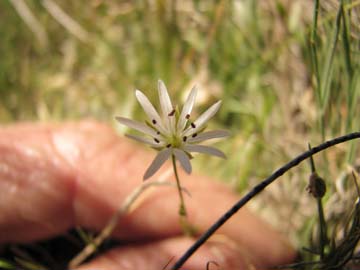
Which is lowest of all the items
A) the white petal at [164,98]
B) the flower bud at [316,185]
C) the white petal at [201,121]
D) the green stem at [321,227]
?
the green stem at [321,227]

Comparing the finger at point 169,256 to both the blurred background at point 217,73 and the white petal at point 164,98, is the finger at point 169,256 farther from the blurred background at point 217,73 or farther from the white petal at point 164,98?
the white petal at point 164,98

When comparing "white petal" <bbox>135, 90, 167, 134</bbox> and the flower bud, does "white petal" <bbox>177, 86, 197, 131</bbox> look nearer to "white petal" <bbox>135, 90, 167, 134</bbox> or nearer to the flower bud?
"white petal" <bbox>135, 90, 167, 134</bbox>

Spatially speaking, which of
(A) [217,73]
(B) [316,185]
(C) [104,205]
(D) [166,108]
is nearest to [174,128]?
(D) [166,108]

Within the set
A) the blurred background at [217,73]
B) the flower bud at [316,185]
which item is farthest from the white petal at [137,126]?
the blurred background at [217,73]

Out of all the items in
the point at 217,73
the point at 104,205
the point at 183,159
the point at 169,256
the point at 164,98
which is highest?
the point at 217,73

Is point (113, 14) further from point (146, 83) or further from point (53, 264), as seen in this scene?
point (53, 264)

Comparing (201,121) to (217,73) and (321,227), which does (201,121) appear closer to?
(321,227)
